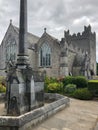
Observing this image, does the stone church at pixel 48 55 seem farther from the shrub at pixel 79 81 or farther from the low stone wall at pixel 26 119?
the low stone wall at pixel 26 119

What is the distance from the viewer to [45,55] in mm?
38750

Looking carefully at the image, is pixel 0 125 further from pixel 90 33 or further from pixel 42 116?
pixel 90 33

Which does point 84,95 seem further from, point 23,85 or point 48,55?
point 48,55

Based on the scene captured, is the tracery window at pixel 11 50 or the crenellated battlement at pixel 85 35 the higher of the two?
the crenellated battlement at pixel 85 35

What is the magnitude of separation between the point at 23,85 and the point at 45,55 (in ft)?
97.2

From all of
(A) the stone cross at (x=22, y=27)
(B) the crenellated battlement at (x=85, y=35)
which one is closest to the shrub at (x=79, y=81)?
(A) the stone cross at (x=22, y=27)

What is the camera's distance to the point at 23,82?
9312 mm

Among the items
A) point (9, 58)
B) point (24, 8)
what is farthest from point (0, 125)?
point (9, 58)

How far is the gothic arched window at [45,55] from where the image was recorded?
38.4 metres

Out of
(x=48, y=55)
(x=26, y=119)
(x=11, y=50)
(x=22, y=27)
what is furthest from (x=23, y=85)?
(x=11, y=50)

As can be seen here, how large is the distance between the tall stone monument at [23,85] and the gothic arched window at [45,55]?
27.7 metres

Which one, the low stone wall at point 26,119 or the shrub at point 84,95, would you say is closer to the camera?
the low stone wall at point 26,119

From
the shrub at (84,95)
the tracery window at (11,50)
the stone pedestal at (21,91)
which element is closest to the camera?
the stone pedestal at (21,91)

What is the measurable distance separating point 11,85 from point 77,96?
9.90 metres
